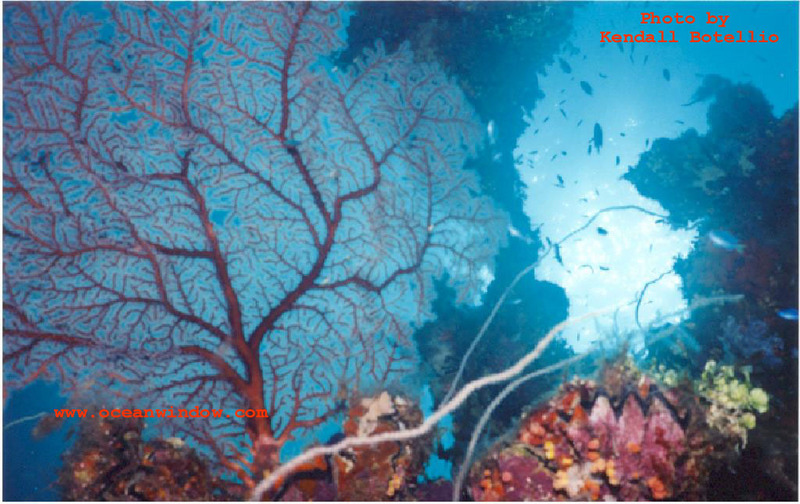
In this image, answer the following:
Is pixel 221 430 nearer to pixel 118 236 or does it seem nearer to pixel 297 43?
pixel 118 236

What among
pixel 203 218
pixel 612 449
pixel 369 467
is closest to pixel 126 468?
pixel 369 467

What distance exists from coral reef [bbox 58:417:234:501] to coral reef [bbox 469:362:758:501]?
108 inches

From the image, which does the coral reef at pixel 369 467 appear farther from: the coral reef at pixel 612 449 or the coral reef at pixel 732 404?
the coral reef at pixel 732 404

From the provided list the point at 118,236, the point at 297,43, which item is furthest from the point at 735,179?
the point at 118,236

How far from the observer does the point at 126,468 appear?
348 cm

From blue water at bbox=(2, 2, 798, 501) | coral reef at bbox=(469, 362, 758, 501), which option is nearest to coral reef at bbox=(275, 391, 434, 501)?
blue water at bbox=(2, 2, 798, 501)

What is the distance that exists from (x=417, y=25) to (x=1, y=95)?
5.31 m

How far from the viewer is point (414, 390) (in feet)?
14.3

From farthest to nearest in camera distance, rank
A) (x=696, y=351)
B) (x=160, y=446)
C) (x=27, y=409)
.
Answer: (x=27, y=409)
(x=696, y=351)
(x=160, y=446)

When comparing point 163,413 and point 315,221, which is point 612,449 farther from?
point 163,413

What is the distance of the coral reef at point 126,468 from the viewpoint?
3416mm

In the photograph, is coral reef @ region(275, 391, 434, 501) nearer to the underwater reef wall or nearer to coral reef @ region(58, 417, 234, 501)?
the underwater reef wall

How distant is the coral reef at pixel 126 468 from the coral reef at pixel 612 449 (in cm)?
275

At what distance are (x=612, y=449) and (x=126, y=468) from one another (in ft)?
14.1
